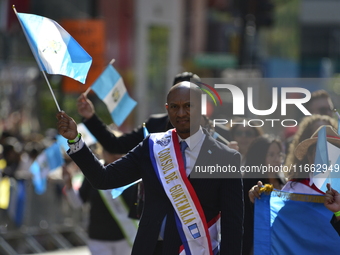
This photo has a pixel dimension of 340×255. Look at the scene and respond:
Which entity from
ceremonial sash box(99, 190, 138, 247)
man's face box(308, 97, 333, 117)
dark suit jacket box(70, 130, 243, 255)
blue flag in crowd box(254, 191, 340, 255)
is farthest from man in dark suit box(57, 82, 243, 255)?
ceremonial sash box(99, 190, 138, 247)

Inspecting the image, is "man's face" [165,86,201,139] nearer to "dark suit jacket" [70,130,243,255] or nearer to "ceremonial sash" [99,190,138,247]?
"dark suit jacket" [70,130,243,255]

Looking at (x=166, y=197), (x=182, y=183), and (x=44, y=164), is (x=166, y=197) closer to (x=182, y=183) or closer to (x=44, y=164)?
(x=182, y=183)

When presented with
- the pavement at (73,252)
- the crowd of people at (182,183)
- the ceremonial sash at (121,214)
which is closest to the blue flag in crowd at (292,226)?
the crowd of people at (182,183)

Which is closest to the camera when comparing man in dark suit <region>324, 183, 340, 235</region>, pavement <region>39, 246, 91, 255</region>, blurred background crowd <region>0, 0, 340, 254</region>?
man in dark suit <region>324, 183, 340, 235</region>

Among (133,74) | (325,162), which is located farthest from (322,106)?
(133,74)

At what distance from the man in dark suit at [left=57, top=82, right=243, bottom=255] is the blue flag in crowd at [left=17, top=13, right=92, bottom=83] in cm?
57

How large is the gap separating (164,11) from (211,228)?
62.8 feet

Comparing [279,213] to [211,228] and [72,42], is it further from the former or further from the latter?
[72,42]

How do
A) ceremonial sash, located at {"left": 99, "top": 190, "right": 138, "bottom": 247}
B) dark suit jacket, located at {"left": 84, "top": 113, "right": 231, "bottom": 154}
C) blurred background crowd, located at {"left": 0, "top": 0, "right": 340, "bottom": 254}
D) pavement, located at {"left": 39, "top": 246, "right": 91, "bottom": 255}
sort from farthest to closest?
pavement, located at {"left": 39, "top": 246, "right": 91, "bottom": 255}
ceremonial sash, located at {"left": 99, "top": 190, "right": 138, "bottom": 247}
blurred background crowd, located at {"left": 0, "top": 0, "right": 340, "bottom": 254}
dark suit jacket, located at {"left": 84, "top": 113, "right": 231, "bottom": 154}

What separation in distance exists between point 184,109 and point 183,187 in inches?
18.0

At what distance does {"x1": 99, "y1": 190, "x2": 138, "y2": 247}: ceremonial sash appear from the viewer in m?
6.55

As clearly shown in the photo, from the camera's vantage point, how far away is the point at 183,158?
4.20 m

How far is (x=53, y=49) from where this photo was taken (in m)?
4.49

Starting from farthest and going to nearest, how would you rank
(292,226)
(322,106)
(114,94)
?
(114,94) → (322,106) → (292,226)
